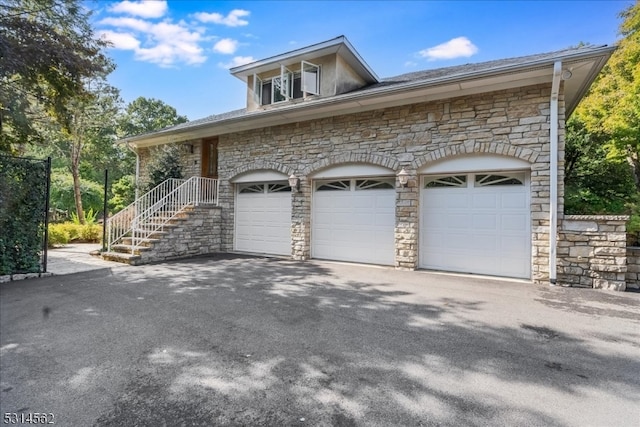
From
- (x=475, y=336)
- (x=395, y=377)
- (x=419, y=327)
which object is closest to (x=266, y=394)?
(x=395, y=377)

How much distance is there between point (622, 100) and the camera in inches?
333

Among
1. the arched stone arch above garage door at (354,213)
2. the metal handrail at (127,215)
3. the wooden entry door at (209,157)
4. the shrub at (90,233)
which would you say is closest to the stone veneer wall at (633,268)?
the arched stone arch above garage door at (354,213)

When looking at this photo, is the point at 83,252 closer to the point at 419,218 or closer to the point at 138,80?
the point at 138,80

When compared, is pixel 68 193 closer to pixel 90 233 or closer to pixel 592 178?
pixel 90 233

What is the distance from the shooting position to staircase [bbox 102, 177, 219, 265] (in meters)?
7.99

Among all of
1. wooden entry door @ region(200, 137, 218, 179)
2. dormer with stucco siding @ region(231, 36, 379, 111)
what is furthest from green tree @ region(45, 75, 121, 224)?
dormer with stucco siding @ region(231, 36, 379, 111)

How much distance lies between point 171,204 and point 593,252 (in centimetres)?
990

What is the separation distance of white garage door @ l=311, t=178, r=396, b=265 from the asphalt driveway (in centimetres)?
226

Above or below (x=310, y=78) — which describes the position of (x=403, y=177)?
below

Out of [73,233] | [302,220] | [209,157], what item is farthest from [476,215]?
[73,233]

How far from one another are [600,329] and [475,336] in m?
1.57

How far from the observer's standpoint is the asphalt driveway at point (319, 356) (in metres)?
2.12

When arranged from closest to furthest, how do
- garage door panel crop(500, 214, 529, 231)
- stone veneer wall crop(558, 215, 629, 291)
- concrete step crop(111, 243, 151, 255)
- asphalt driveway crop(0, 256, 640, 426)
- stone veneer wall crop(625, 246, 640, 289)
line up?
asphalt driveway crop(0, 256, 640, 426), stone veneer wall crop(558, 215, 629, 291), stone veneer wall crop(625, 246, 640, 289), garage door panel crop(500, 214, 529, 231), concrete step crop(111, 243, 151, 255)

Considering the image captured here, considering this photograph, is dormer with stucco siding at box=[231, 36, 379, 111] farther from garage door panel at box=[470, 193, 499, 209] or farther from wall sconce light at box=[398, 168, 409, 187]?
garage door panel at box=[470, 193, 499, 209]
